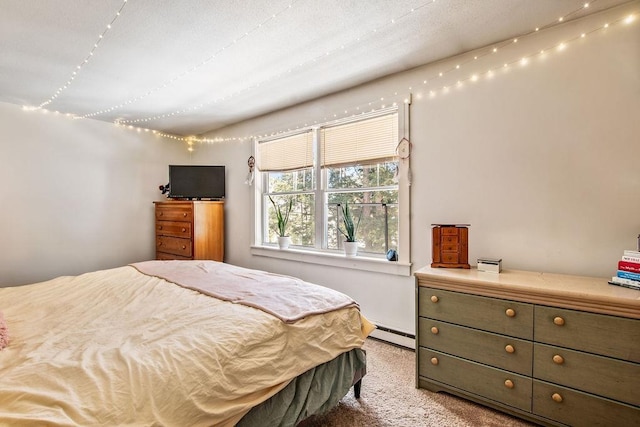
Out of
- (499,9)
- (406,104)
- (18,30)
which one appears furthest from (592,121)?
(18,30)

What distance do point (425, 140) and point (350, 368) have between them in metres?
1.78

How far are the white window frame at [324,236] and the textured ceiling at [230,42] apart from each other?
0.53 m

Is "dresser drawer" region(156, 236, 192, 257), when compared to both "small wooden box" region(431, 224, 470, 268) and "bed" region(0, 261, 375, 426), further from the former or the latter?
"small wooden box" region(431, 224, 470, 268)

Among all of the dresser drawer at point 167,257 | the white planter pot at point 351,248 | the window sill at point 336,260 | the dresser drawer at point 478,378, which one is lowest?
the dresser drawer at point 478,378

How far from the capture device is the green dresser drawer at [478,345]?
5.44ft

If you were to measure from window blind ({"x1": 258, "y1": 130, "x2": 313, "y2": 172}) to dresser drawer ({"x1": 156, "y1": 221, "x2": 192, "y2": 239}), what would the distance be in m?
1.17

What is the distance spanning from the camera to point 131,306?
1.64 metres

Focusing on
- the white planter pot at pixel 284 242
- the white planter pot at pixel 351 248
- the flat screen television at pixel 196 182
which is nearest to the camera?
the white planter pot at pixel 351 248

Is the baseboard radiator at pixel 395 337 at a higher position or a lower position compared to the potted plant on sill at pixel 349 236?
lower

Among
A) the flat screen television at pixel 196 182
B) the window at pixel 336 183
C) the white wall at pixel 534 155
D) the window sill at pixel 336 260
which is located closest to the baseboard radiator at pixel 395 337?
the white wall at pixel 534 155

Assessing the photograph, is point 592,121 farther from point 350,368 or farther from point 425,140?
point 350,368

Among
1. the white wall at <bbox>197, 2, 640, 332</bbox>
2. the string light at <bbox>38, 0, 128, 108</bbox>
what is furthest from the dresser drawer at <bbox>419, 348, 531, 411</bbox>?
the string light at <bbox>38, 0, 128, 108</bbox>

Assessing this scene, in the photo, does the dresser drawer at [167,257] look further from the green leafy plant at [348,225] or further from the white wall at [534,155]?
the white wall at [534,155]

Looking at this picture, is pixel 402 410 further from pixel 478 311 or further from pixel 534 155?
pixel 534 155
